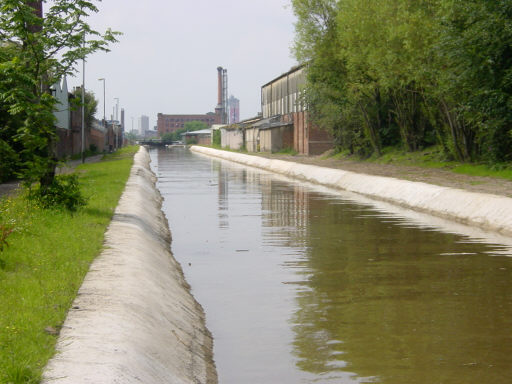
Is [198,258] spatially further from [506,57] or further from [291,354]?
[506,57]

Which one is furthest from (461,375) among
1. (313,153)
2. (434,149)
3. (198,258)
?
(313,153)

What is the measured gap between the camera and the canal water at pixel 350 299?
24.4 feet

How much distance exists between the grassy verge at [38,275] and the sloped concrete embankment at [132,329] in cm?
14

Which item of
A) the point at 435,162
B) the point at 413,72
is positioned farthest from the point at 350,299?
the point at 435,162

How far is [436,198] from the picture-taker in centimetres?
2294

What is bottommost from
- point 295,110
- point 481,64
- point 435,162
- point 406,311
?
point 406,311

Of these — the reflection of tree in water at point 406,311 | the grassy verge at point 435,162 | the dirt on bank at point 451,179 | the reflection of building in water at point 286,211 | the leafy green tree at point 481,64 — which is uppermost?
the leafy green tree at point 481,64

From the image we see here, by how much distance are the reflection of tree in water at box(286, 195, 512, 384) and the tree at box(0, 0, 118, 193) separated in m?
6.11

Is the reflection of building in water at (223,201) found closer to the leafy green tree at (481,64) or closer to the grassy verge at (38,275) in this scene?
the grassy verge at (38,275)

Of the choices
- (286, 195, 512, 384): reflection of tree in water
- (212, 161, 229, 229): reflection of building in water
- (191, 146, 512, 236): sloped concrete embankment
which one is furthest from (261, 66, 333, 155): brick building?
(286, 195, 512, 384): reflection of tree in water

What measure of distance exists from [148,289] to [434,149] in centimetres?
3625

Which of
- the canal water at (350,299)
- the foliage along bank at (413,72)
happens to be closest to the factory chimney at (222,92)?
the foliage along bank at (413,72)

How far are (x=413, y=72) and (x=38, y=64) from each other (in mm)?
22567

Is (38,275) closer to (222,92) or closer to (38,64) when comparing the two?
(38,64)
